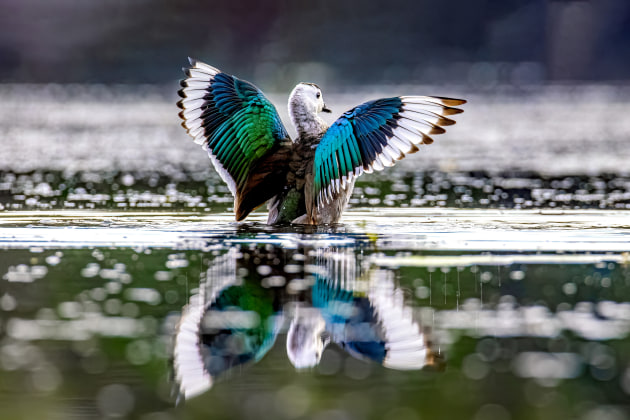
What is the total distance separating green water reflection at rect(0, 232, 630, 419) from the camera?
4375 millimetres

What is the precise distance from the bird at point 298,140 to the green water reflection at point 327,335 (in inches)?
36.9

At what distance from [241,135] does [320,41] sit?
34330 mm

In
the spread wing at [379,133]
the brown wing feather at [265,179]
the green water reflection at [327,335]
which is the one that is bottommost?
the green water reflection at [327,335]

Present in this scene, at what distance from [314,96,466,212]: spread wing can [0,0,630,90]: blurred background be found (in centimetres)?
2783

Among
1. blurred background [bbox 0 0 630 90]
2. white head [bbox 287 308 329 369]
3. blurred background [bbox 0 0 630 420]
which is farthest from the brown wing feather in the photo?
blurred background [bbox 0 0 630 90]

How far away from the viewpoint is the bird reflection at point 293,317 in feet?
16.1

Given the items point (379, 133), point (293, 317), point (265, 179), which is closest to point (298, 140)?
point (265, 179)

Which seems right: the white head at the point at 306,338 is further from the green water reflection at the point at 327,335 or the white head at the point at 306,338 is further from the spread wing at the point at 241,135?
the spread wing at the point at 241,135

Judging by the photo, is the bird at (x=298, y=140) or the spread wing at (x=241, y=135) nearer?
the bird at (x=298, y=140)

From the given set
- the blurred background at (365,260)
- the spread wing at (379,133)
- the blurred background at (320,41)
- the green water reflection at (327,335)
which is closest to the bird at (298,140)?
the spread wing at (379,133)

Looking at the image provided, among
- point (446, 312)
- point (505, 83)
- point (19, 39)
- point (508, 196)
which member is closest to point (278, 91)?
point (505, 83)

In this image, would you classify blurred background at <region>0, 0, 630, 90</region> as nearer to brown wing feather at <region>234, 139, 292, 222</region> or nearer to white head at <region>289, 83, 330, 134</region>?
white head at <region>289, 83, 330, 134</region>

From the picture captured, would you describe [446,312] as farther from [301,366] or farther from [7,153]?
[7,153]

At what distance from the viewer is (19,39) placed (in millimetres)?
39500
